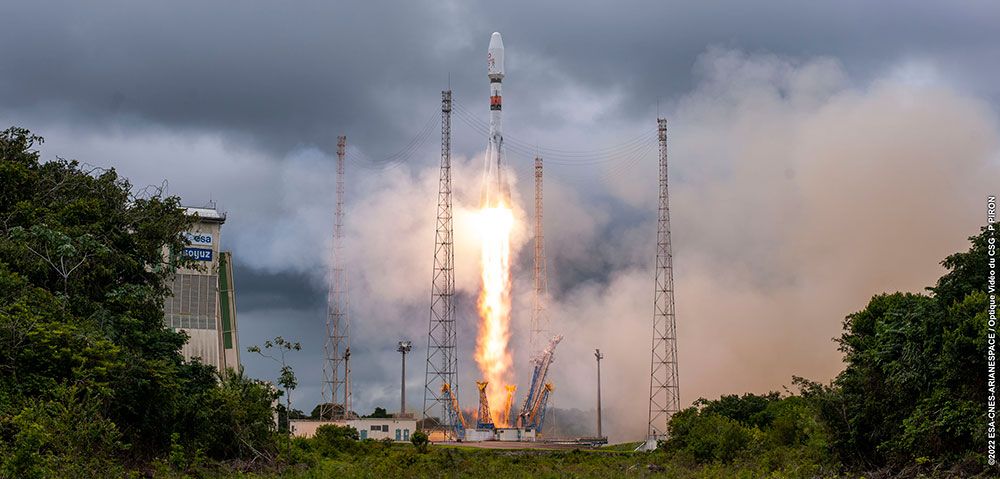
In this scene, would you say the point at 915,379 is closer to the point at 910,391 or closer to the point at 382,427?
the point at 910,391

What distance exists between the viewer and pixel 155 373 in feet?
138

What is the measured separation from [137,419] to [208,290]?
46.8 metres

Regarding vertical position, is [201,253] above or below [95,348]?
above

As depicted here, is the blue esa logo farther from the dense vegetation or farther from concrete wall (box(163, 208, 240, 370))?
the dense vegetation

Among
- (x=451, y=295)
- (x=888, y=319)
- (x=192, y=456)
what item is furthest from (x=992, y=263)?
(x=451, y=295)

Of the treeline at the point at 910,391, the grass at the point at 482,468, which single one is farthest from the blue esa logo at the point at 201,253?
the treeline at the point at 910,391

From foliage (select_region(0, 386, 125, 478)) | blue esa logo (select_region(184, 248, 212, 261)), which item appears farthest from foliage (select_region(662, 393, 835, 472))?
blue esa logo (select_region(184, 248, 212, 261))

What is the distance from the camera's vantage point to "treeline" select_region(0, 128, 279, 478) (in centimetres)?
3544

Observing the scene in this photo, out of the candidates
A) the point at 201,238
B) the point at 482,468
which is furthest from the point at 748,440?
the point at 201,238

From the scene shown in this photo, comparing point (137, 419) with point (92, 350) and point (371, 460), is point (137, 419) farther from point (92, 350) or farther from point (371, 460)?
point (371, 460)

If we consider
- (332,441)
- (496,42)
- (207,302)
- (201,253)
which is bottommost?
(332,441)

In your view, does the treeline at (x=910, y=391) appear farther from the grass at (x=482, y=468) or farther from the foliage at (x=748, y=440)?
the grass at (x=482, y=468)

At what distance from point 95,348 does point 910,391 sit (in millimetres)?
32326

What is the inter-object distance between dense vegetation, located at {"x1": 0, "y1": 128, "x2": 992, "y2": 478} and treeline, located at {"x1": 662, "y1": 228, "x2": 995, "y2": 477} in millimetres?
80
